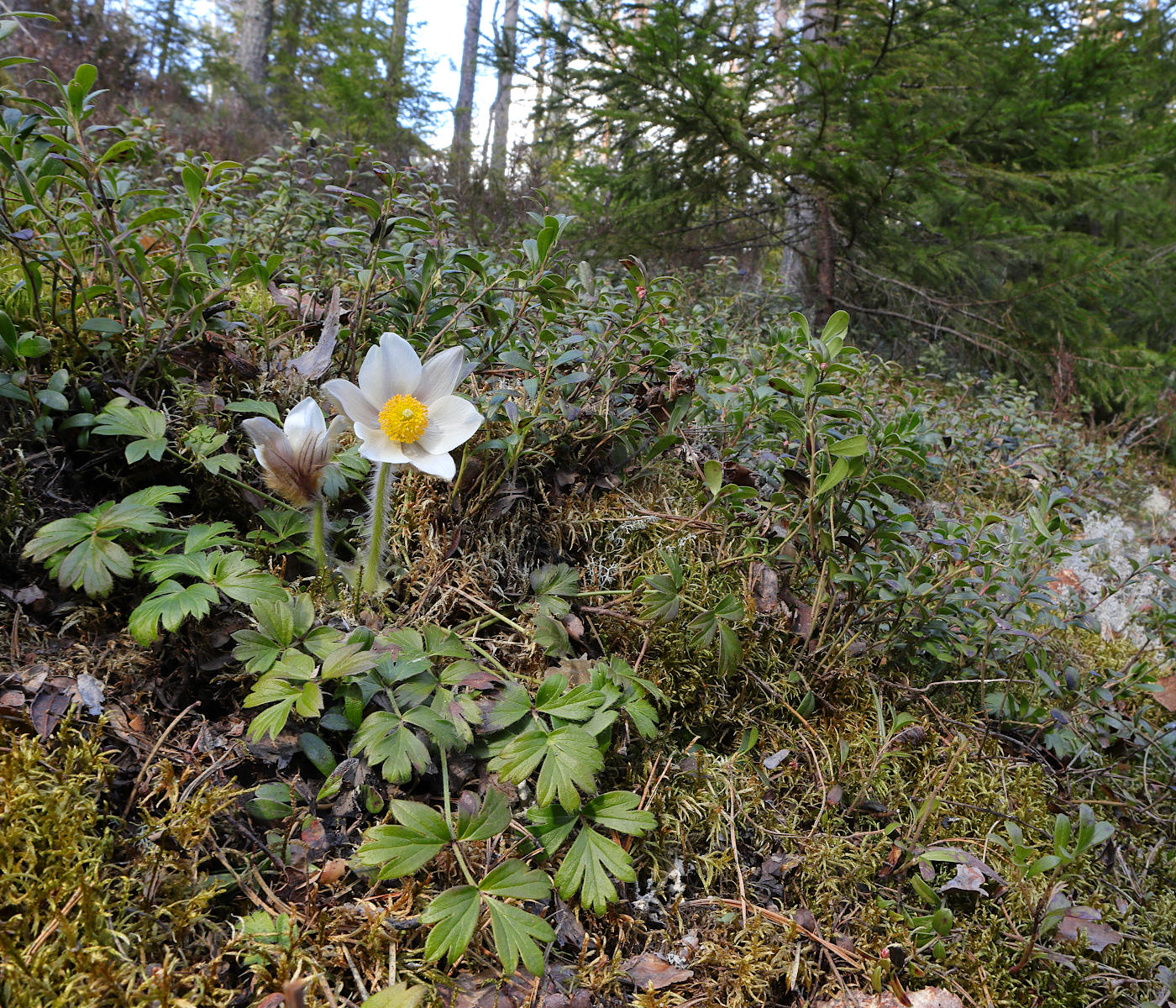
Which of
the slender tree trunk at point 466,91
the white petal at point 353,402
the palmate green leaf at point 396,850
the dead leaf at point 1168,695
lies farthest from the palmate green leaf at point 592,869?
the slender tree trunk at point 466,91

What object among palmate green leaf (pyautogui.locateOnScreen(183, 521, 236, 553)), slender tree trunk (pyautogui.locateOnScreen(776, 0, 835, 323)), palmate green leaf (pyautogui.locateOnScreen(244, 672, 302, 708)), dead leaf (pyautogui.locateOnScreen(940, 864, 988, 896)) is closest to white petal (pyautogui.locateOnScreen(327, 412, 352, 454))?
palmate green leaf (pyautogui.locateOnScreen(183, 521, 236, 553))

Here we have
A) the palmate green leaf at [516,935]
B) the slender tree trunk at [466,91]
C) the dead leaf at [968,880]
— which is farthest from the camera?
the slender tree trunk at [466,91]

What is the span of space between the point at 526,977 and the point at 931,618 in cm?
144

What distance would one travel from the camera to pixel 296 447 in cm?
146

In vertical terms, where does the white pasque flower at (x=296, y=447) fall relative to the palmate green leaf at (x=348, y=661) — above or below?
above

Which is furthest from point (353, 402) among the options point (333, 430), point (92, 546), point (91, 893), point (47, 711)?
point (91, 893)

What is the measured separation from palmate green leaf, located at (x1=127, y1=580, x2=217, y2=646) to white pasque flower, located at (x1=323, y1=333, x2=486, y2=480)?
0.42 metres

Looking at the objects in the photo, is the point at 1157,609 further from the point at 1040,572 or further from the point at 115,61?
the point at 115,61

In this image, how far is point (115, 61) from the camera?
354 inches

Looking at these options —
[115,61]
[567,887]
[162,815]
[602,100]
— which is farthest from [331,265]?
[115,61]

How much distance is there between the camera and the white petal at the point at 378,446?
53.9 inches

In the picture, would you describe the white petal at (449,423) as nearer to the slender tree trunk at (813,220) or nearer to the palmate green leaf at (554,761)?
the palmate green leaf at (554,761)

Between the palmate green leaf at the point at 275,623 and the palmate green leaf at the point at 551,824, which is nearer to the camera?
the palmate green leaf at the point at 551,824

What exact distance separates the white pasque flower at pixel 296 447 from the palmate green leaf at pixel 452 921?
91 centimetres
